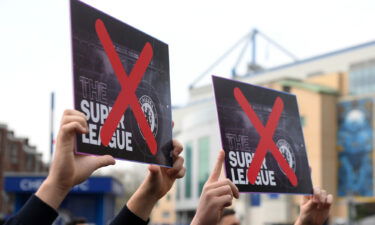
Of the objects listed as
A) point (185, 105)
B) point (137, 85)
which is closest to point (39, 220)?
point (137, 85)

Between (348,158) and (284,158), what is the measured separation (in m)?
53.7

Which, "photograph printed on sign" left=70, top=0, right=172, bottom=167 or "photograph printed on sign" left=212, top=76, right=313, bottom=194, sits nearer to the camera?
"photograph printed on sign" left=70, top=0, right=172, bottom=167

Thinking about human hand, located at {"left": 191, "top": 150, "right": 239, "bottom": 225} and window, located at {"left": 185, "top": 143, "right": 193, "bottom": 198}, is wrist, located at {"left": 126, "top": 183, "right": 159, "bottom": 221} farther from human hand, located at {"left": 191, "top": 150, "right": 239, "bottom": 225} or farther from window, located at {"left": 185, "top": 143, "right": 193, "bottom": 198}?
window, located at {"left": 185, "top": 143, "right": 193, "bottom": 198}

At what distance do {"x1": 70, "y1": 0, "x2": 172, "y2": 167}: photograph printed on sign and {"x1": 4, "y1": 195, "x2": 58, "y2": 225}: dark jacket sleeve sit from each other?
0.36 metres

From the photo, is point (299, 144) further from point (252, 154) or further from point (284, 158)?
point (252, 154)

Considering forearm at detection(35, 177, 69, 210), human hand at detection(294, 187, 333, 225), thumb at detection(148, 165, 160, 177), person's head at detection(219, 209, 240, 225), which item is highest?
thumb at detection(148, 165, 160, 177)

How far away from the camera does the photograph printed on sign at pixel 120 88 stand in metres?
2.79

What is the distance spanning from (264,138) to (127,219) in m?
1.06

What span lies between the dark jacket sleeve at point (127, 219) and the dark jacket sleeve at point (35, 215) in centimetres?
78

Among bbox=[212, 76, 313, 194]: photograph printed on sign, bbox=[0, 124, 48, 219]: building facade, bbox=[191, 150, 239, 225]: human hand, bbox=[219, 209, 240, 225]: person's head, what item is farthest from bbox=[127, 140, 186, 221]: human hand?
bbox=[0, 124, 48, 219]: building facade

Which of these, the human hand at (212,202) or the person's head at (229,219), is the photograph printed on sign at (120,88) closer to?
the human hand at (212,202)

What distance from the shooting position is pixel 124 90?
10.0 feet

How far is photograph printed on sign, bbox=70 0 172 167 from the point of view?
279cm

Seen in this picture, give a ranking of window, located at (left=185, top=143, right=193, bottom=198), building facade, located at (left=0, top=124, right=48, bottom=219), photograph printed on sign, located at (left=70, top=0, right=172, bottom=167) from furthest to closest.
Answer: window, located at (left=185, top=143, right=193, bottom=198)
building facade, located at (left=0, top=124, right=48, bottom=219)
photograph printed on sign, located at (left=70, top=0, right=172, bottom=167)
